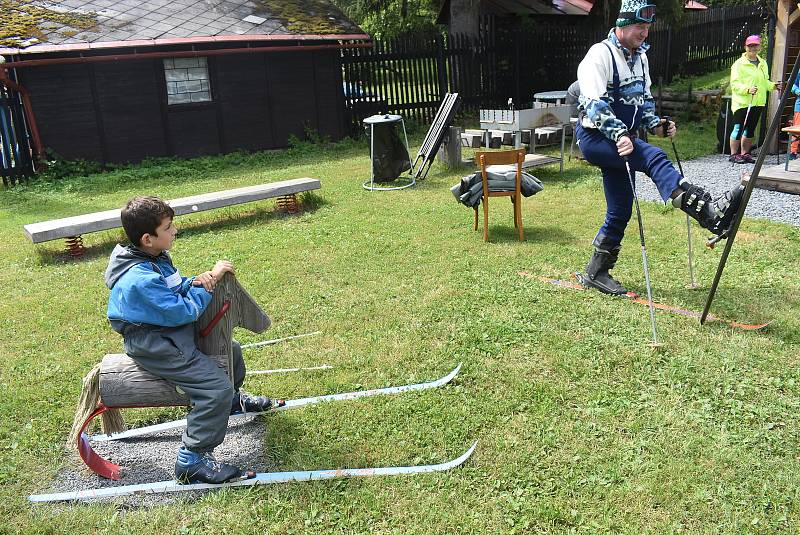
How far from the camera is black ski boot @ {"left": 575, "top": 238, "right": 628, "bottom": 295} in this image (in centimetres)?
548

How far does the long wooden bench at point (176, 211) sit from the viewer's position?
754 centimetres

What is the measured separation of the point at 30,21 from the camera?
13.5 meters

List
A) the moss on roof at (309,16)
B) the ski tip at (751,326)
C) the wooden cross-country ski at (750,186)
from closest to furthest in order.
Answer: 1. the wooden cross-country ski at (750,186)
2. the ski tip at (751,326)
3. the moss on roof at (309,16)

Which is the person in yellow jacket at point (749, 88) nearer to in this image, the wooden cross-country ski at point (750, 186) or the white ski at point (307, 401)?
the wooden cross-country ski at point (750, 186)

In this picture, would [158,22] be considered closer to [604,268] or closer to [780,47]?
[780,47]

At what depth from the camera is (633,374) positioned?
4176 mm

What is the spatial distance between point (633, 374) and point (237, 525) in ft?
8.24

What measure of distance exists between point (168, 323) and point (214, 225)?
232 inches

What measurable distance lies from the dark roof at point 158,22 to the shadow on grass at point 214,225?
6.36 m

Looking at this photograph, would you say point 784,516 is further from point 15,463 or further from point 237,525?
point 15,463

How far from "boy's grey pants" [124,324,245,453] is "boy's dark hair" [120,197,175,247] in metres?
0.47

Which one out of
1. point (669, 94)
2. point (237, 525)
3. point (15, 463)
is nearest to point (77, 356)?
point (15, 463)

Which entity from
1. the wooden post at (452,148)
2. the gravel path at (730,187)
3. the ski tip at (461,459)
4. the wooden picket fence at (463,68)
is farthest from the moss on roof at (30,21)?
the ski tip at (461,459)

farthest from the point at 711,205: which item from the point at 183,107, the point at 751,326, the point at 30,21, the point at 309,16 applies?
the point at 30,21
